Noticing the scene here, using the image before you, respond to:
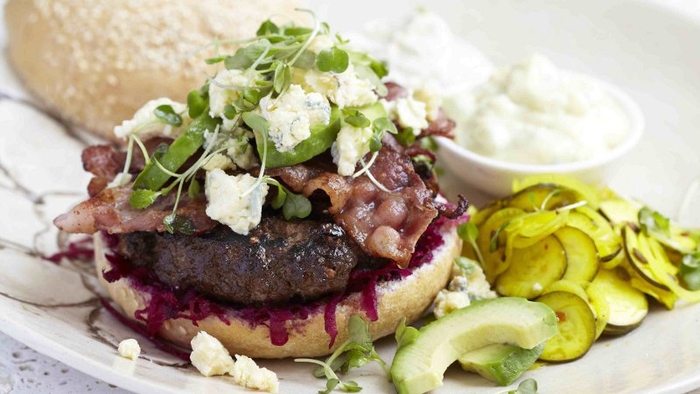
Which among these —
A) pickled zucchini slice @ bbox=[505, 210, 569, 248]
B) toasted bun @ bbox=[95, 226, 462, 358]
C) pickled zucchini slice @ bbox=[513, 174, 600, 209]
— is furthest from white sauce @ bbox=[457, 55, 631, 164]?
toasted bun @ bbox=[95, 226, 462, 358]

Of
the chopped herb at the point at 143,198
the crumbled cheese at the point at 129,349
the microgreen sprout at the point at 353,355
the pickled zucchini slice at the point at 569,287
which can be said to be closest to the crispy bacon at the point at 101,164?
the chopped herb at the point at 143,198

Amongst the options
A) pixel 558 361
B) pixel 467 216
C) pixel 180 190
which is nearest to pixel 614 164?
pixel 467 216

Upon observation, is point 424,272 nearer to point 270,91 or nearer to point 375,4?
point 270,91

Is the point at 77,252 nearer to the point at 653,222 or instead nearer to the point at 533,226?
the point at 533,226

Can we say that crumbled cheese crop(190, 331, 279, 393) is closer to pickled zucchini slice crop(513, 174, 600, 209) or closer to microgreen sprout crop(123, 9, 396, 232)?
microgreen sprout crop(123, 9, 396, 232)

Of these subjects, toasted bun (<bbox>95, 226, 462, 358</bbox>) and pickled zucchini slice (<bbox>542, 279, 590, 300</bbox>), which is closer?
toasted bun (<bbox>95, 226, 462, 358</bbox>)
